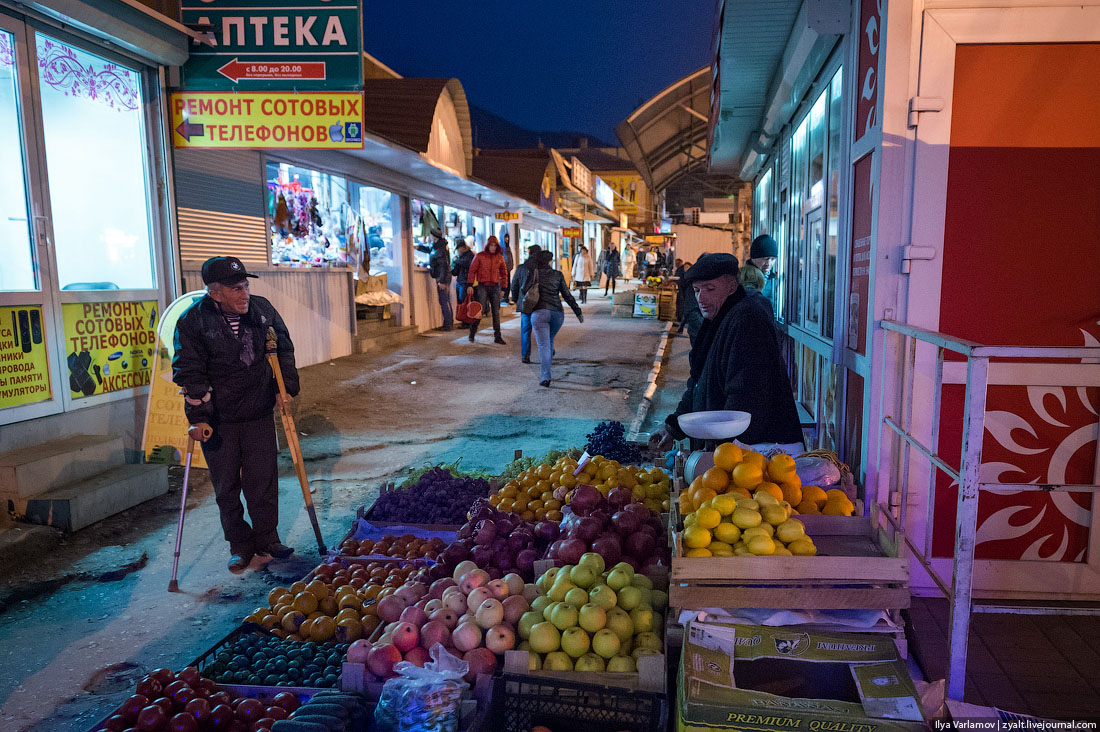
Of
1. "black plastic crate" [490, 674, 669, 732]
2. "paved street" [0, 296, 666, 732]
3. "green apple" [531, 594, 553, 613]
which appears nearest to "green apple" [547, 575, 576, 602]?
"green apple" [531, 594, 553, 613]

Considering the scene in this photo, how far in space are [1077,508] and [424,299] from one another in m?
15.5

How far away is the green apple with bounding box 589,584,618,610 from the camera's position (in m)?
3.09

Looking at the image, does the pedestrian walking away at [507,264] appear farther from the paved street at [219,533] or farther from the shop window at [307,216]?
the shop window at [307,216]

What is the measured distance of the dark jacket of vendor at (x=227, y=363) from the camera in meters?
4.77

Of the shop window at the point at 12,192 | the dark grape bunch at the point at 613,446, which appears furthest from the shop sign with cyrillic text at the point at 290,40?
the dark grape bunch at the point at 613,446

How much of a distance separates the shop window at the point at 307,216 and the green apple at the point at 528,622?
919 centimetres

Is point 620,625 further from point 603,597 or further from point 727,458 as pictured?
point 727,458

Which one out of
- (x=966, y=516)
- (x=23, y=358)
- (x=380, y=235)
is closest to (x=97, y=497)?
(x=23, y=358)

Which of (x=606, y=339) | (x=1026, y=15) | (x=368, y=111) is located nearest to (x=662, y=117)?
(x=606, y=339)

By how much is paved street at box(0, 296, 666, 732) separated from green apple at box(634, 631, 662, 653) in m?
2.52

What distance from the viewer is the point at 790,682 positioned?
2.84 meters

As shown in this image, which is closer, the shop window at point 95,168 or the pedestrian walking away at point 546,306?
the shop window at point 95,168

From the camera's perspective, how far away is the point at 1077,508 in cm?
398

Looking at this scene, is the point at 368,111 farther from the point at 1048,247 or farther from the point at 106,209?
the point at 1048,247
